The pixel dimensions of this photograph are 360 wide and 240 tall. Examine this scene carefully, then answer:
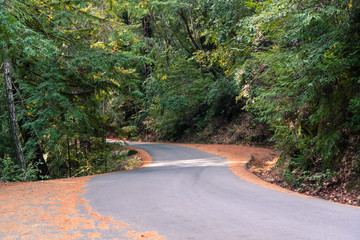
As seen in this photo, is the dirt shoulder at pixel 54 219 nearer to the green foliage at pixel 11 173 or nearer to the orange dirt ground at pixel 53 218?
the orange dirt ground at pixel 53 218

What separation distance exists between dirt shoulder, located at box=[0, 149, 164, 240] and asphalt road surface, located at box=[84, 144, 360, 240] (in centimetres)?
25

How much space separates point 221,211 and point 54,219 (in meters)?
2.98

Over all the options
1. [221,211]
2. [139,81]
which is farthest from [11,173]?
[221,211]

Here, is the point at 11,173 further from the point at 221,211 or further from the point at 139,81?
the point at 221,211

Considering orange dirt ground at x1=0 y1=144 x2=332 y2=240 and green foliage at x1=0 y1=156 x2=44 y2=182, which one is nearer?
orange dirt ground at x1=0 y1=144 x2=332 y2=240

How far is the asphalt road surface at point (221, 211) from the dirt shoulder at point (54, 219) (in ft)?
0.81

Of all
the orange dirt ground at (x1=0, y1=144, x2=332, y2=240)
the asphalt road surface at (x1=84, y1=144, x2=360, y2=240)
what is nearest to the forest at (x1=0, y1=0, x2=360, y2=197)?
the asphalt road surface at (x1=84, y1=144, x2=360, y2=240)

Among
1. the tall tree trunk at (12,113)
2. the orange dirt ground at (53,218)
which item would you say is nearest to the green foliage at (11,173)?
the tall tree trunk at (12,113)

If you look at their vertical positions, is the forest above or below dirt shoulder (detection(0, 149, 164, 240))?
above

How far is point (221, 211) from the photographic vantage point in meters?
5.29

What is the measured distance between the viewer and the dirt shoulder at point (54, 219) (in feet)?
13.5

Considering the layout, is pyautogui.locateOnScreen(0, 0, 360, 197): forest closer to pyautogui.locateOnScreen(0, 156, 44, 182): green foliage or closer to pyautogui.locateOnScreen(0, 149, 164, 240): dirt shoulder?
pyautogui.locateOnScreen(0, 156, 44, 182): green foliage

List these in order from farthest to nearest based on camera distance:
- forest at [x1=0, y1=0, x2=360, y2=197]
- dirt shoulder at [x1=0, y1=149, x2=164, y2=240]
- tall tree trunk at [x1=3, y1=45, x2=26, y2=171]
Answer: tall tree trunk at [x1=3, y1=45, x2=26, y2=171]
forest at [x1=0, y1=0, x2=360, y2=197]
dirt shoulder at [x1=0, y1=149, x2=164, y2=240]

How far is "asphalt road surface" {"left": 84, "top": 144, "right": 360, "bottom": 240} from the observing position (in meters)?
4.13
